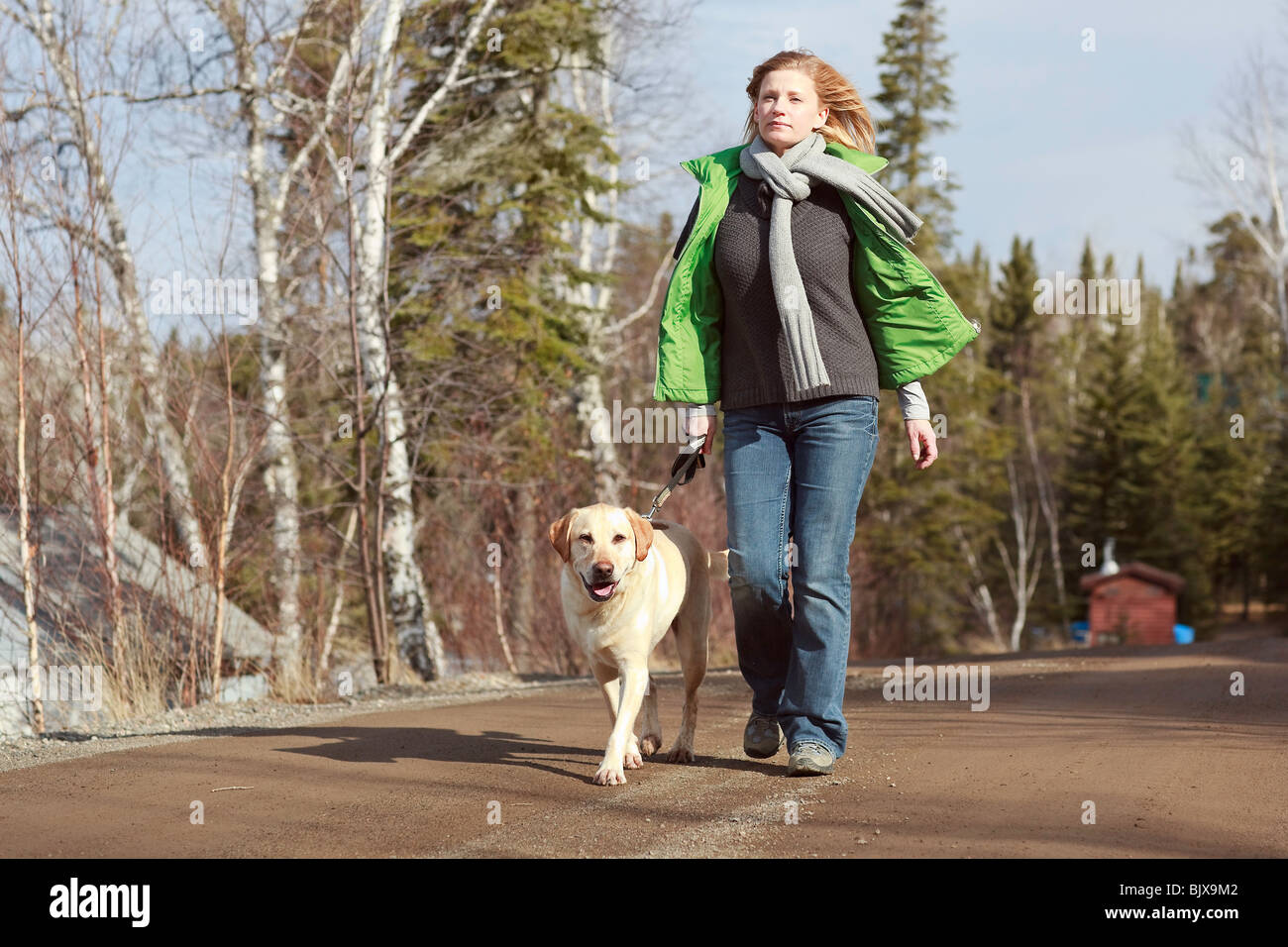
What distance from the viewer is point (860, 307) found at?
200 inches

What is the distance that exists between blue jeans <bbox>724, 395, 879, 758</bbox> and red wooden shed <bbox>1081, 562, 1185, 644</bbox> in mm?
31527

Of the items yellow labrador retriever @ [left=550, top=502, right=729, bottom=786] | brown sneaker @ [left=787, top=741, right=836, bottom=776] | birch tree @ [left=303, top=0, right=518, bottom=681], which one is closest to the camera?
brown sneaker @ [left=787, top=741, right=836, bottom=776]

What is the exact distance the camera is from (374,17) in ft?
46.6

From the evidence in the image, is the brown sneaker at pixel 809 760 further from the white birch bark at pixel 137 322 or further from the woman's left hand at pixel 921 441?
the white birch bark at pixel 137 322

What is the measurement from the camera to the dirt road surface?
12.7 feet

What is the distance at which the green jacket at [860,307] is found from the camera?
494 cm

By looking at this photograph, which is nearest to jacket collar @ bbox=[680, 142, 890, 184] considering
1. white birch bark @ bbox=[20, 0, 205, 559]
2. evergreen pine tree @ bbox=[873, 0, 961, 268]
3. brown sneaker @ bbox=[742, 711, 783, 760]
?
brown sneaker @ bbox=[742, 711, 783, 760]

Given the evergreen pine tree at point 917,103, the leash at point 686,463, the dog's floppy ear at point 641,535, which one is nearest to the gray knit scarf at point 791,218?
the leash at point 686,463

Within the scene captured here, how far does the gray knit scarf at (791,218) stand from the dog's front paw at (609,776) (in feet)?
5.25

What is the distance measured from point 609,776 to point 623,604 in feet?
2.13

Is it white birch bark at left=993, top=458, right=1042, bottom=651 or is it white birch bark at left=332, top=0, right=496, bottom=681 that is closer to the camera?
white birch bark at left=332, top=0, right=496, bottom=681

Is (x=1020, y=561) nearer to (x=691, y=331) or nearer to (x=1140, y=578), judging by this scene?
(x=1140, y=578)

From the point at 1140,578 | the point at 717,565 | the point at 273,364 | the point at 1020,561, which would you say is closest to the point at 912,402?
the point at 717,565

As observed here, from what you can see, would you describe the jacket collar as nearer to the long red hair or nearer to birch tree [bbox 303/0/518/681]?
the long red hair
